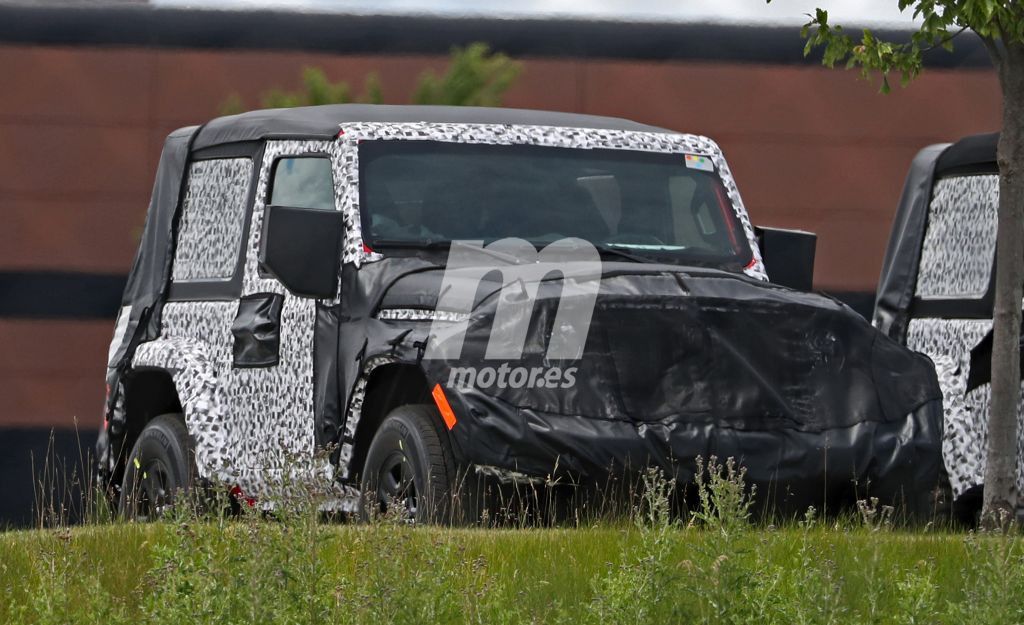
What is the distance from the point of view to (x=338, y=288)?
805 cm

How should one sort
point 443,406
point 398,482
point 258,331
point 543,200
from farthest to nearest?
point 258,331
point 543,200
point 398,482
point 443,406

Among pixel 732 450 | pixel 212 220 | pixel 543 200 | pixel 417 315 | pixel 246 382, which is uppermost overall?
pixel 543 200

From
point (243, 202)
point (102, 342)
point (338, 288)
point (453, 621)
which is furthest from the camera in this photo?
point (102, 342)

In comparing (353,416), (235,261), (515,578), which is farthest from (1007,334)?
(235,261)

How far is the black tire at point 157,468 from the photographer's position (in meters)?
9.09

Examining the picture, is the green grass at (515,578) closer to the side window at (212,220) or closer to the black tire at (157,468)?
the black tire at (157,468)

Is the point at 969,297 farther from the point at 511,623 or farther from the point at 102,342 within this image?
the point at 102,342

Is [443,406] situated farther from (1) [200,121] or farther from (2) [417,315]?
(1) [200,121]

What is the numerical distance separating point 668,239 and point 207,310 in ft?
8.13

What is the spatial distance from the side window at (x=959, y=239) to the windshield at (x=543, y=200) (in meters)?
1.64

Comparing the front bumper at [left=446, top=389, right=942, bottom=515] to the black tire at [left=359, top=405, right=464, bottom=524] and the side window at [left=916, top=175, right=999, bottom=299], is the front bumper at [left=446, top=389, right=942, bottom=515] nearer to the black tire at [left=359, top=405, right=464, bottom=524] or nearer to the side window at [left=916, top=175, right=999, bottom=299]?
the black tire at [left=359, top=405, right=464, bottom=524]

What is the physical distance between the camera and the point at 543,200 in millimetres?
8492

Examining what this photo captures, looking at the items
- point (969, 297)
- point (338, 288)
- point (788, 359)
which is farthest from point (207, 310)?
point (969, 297)

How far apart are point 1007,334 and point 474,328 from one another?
2.75 metres
